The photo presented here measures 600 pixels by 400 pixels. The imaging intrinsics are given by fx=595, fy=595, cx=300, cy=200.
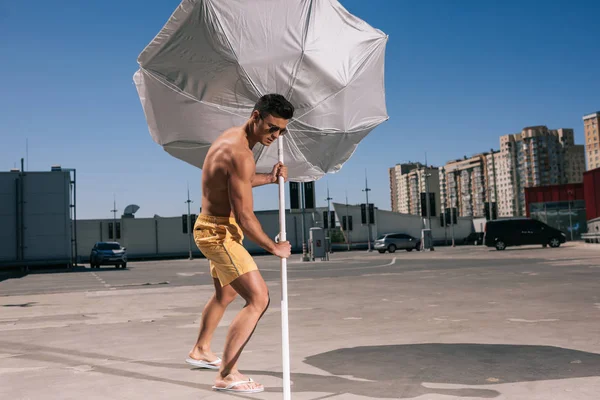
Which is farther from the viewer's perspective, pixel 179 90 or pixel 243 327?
pixel 179 90

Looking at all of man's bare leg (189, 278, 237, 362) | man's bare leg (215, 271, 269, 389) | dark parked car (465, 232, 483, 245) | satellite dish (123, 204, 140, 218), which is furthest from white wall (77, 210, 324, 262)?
man's bare leg (215, 271, 269, 389)

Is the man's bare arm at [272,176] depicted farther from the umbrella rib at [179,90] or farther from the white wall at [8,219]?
the white wall at [8,219]

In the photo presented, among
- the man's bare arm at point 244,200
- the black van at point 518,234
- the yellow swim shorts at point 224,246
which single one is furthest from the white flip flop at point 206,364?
the black van at point 518,234

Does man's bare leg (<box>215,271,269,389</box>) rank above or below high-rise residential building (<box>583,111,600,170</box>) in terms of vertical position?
below

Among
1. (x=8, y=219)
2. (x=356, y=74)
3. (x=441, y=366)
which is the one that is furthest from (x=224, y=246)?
(x=8, y=219)

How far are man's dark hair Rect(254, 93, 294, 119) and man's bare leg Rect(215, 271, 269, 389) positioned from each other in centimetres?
112

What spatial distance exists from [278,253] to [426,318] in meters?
4.74

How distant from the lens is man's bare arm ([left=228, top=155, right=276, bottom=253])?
3.91m

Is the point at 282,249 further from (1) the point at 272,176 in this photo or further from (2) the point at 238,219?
(1) the point at 272,176

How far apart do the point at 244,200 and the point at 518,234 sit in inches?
1423

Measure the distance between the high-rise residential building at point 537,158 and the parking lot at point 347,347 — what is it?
115 metres

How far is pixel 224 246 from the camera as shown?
14.0ft

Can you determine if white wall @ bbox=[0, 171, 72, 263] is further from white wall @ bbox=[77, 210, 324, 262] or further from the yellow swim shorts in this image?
the yellow swim shorts

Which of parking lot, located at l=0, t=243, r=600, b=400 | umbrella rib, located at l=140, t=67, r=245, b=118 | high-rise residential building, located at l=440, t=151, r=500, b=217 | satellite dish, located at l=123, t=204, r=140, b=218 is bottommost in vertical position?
parking lot, located at l=0, t=243, r=600, b=400
